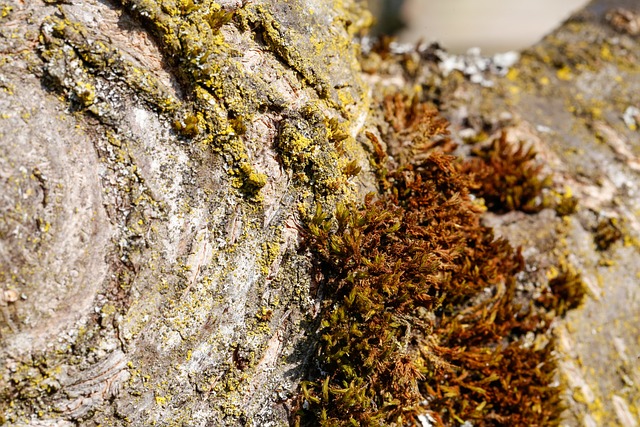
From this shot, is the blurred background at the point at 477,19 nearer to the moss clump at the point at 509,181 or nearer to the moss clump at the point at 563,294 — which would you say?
the moss clump at the point at 509,181

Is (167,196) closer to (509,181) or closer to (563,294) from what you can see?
(509,181)

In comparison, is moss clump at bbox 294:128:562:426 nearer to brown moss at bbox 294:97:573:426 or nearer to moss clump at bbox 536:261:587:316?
brown moss at bbox 294:97:573:426

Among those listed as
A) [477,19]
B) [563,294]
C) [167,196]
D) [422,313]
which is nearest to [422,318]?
[422,313]

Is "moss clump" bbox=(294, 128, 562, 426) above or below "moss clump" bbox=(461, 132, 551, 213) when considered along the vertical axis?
below

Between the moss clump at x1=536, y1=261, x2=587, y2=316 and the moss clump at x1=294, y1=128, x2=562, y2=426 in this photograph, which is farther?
the moss clump at x1=536, y1=261, x2=587, y2=316

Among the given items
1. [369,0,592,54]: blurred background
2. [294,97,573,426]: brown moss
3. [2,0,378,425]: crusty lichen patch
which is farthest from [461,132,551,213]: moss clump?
[369,0,592,54]: blurred background

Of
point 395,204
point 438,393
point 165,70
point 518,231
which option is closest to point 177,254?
point 165,70

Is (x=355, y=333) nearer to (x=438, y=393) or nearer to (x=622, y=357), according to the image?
(x=438, y=393)
